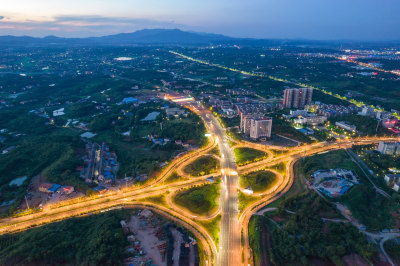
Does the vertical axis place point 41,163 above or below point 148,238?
above

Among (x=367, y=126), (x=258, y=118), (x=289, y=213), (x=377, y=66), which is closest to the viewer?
(x=289, y=213)

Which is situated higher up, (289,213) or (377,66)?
(377,66)

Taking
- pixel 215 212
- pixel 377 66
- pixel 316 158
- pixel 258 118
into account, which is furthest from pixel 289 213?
pixel 377 66

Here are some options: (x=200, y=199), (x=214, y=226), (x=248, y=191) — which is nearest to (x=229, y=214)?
(x=214, y=226)

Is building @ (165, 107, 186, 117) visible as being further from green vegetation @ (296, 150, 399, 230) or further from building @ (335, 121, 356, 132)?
building @ (335, 121, 356, 132)

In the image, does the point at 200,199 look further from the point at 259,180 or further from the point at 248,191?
the point at 259,180

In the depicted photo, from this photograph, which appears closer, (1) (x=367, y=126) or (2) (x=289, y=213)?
(2) (x=289, y=213)

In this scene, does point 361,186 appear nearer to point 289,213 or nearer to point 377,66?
point 289,213
